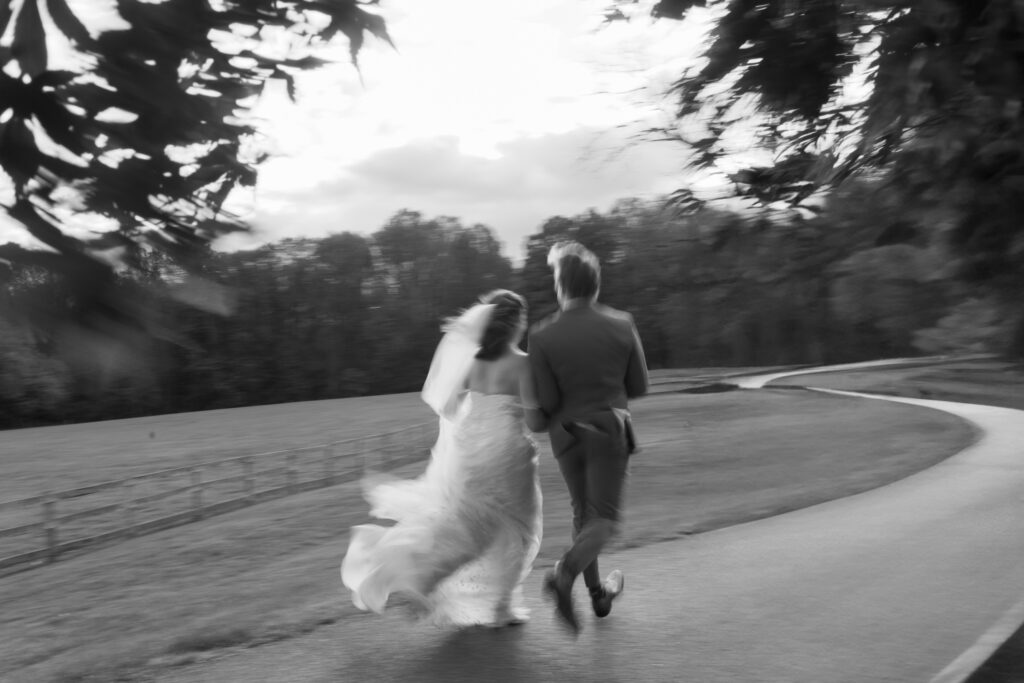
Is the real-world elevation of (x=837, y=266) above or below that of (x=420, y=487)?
above

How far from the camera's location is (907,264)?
9.82 ft

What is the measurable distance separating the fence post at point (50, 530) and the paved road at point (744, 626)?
22.1ft

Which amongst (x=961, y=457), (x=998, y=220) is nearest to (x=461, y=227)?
(x=961, y=457)

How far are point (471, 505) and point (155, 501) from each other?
906cm

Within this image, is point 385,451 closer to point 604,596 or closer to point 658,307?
point 604,596

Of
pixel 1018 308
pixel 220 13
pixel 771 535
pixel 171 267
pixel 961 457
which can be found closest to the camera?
pixel 171 267

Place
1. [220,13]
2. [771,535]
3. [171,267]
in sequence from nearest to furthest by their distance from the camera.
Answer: [171,267]
[220,13]
[771,535]

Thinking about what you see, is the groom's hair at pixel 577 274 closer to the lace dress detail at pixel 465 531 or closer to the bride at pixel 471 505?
the bride at pixel 471 505

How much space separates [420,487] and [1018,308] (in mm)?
3483

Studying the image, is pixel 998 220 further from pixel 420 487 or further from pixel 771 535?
pixel 771 535

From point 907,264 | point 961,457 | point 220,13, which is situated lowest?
point 961,457

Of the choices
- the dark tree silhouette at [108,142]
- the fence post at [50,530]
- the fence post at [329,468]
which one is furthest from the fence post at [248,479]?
the dark tree silhouette at [108,142]

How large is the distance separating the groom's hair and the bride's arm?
0.46 metres

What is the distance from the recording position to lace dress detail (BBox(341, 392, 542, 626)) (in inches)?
215
